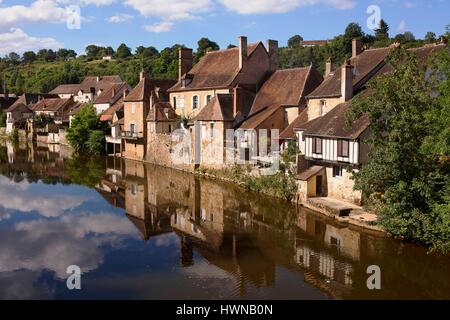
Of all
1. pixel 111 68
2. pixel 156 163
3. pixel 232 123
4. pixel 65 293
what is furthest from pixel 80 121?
pixel 111 68

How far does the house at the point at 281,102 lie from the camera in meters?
31.0

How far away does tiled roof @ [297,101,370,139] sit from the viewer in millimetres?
21109

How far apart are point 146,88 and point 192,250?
27.7 meters

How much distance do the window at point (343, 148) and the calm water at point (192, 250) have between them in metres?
3.05

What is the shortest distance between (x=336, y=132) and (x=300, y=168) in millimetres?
3054

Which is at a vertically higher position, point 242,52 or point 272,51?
point 272,51

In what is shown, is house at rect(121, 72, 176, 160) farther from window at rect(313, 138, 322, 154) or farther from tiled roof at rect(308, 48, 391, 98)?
window at rect(313, 138, 322, 154)

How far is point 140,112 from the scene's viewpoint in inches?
1609

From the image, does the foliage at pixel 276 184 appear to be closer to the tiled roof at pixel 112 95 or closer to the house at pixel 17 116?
the tiled roof at pixel 112 95

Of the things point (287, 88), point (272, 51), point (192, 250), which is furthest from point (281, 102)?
point (192, 250)

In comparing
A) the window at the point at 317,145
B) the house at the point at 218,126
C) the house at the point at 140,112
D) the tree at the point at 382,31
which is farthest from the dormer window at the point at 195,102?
the tree at the point at 382,31

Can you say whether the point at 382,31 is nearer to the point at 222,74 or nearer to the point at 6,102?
the point at 222,74

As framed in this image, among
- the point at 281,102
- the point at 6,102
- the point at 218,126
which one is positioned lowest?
the point at 218,126

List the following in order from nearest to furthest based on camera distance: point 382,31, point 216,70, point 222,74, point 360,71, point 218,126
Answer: point 360,71 < point 218,126 < point 222,74 < point 216,70 < point 382,31
